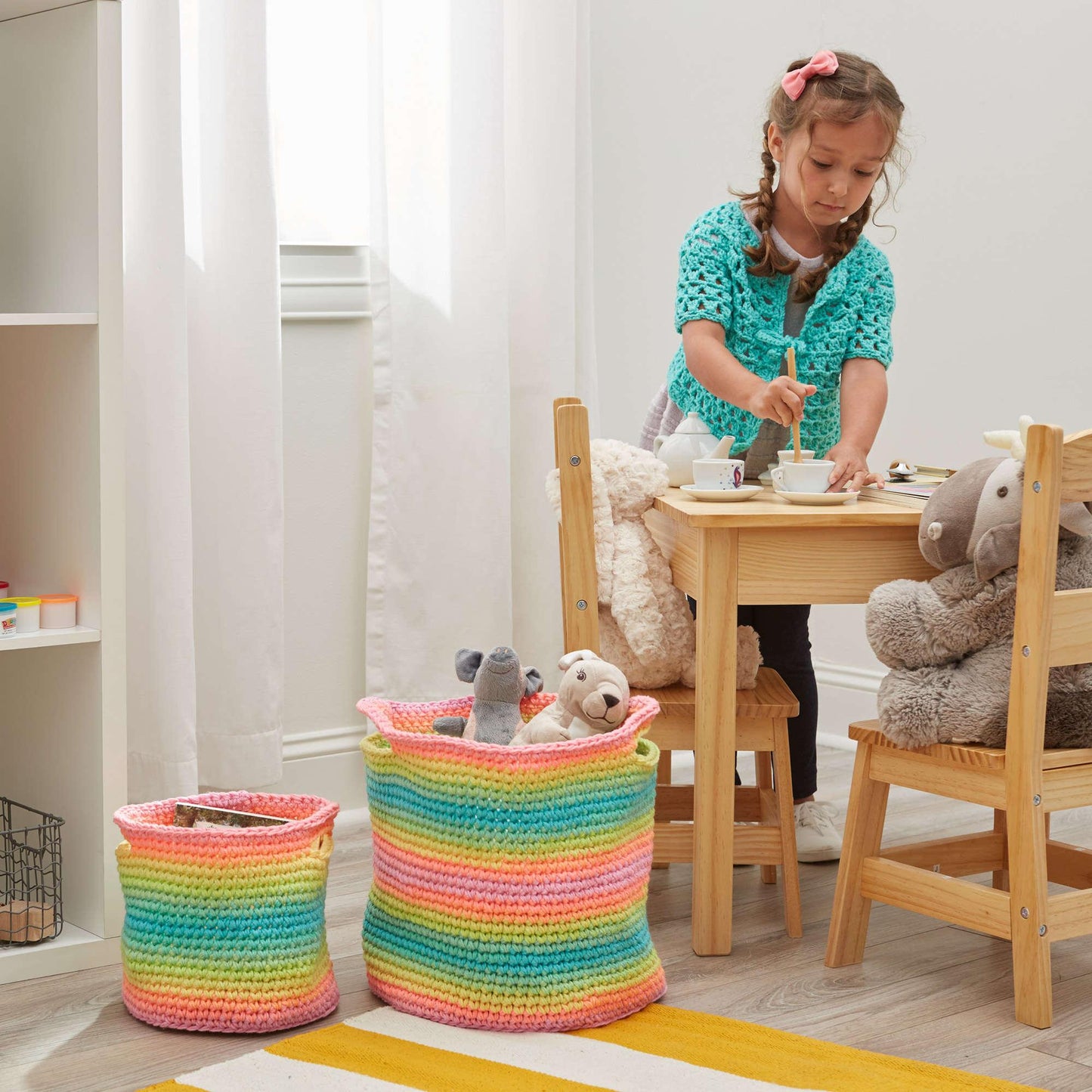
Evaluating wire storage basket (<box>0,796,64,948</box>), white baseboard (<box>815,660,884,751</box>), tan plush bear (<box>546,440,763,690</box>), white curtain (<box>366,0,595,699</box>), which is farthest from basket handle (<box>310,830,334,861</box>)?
white baseboard (<box>815,660,884,751</box>)

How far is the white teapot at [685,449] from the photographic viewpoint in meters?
2.04

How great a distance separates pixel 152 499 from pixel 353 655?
0.55 m

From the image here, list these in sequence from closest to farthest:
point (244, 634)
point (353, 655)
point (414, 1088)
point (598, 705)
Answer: point (414, 1088), point (598, 705), point (244, 634), point (353, 655)

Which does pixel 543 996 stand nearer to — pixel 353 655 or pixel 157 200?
pixel 353 655

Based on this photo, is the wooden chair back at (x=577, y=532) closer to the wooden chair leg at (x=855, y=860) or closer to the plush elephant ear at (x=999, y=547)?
the wooden chair leg at (x=855, y=860)

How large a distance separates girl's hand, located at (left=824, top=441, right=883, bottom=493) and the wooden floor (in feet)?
1.99

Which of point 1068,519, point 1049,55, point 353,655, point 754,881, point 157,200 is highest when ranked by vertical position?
point 1049,55

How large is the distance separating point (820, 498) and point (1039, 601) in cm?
33

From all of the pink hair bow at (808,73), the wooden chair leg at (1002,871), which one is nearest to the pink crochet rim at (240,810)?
the wooden chair leg at (1002,871)

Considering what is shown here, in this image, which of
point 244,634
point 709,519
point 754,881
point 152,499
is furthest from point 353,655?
point 709,519

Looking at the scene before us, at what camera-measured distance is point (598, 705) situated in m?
1.68

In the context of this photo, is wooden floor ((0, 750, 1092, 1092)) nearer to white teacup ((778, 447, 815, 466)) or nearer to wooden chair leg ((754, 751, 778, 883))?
wooden chair leg ((754, 751, 778, 883))

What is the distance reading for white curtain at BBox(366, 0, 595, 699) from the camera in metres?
2.40

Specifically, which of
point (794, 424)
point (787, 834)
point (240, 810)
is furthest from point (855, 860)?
point (240, 810)
